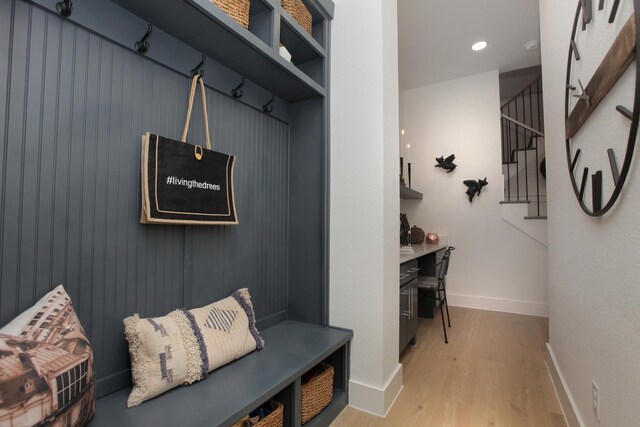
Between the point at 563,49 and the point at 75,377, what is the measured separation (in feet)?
8.49

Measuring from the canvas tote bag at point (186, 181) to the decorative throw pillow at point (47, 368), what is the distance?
404mm

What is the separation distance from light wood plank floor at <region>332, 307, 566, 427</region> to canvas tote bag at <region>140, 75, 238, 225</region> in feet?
4.26

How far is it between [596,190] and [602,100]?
1.05 feet

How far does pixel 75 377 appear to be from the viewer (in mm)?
781

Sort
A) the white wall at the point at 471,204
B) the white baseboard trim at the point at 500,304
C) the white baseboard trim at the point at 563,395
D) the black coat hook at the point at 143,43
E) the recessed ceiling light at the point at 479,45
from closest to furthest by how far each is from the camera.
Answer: the black coat hook at the point at 143,43 < the white baseboard trim at the point at 563,395 < the recessed ceiling light at the point at 479,45 < the white baseboard trim at the point at 500,304 < the white wall at the point at 471,204

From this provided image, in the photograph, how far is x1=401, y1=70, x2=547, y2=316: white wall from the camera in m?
3.63

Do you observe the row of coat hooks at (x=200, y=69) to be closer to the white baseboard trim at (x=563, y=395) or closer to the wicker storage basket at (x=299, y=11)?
the wicker storage basket at (x=299, y=11)

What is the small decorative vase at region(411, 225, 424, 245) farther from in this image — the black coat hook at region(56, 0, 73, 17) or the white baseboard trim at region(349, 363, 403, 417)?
the black coat hook at region(56, 0, 73, 17)

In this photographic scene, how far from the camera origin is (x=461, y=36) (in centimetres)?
324

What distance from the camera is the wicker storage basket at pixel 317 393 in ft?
4.64

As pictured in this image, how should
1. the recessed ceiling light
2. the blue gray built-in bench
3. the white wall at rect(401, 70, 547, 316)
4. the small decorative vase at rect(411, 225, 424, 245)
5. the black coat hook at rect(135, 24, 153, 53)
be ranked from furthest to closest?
the small decorative vase at rect(411, 225, 424, 245), the white wall at rect(401, 70, 547, 316), the recessed ceiling light, the black coat hook at rect(135, 24, 153, 53), the blue gray built-in bench

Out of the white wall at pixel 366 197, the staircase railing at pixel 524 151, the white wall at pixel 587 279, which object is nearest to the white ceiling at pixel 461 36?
the white wall at pixel 587 279

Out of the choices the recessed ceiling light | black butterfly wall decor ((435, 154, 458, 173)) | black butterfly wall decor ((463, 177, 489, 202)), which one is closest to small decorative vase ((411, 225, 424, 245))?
black butterfly wall decor ((463, 177, 489, 202))

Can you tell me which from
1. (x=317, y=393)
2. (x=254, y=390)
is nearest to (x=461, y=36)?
(x=317, y=393)
